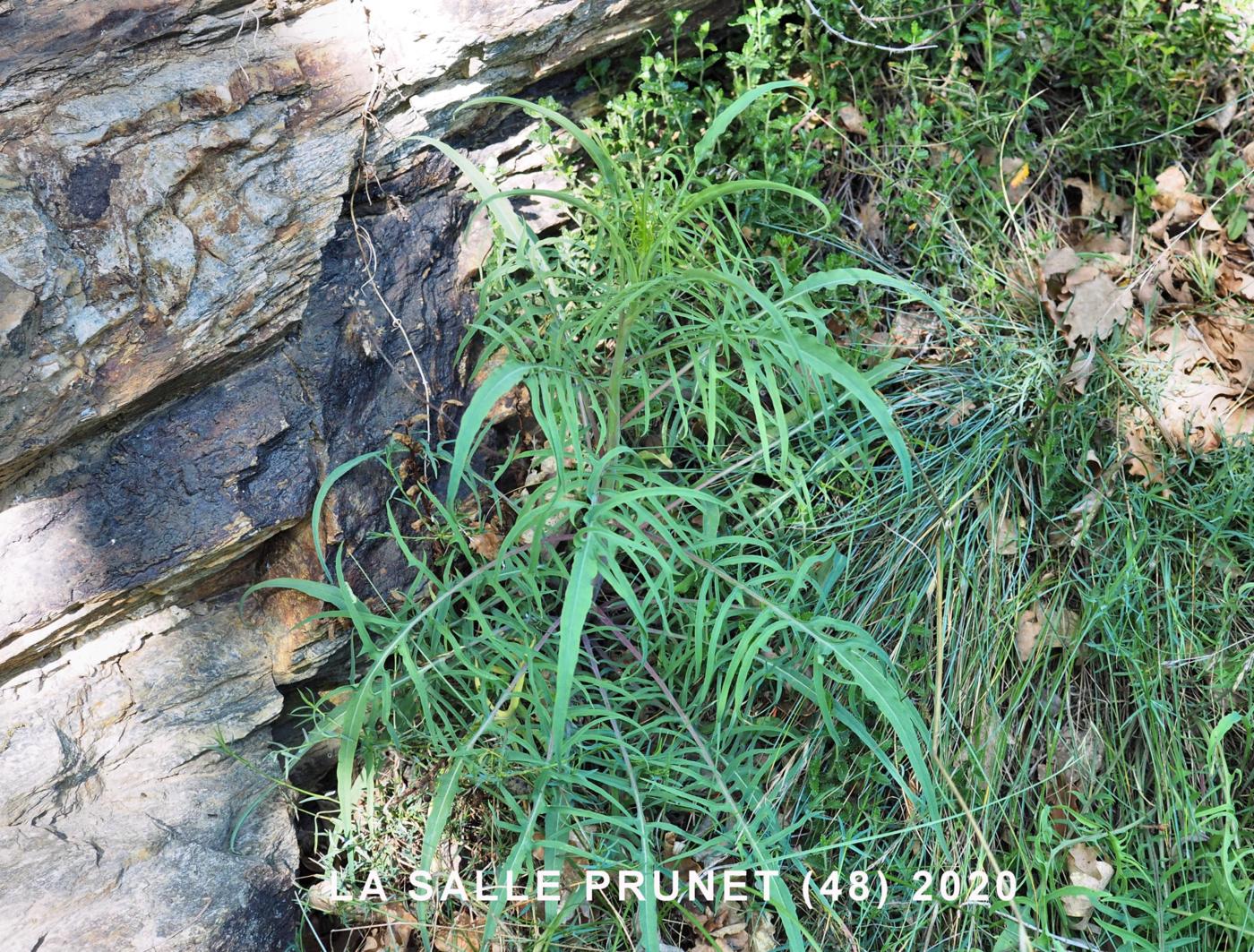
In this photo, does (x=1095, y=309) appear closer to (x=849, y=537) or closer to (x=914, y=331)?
(x=914, y=331)

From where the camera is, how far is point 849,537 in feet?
6.64

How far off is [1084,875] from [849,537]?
730mm

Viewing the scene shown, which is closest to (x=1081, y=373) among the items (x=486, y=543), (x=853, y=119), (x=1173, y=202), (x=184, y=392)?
(x=1173, y=202)

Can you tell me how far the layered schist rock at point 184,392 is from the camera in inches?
68.7

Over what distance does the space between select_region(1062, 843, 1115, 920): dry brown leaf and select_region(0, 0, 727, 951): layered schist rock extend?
4.60ft

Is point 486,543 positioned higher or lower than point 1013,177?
lower

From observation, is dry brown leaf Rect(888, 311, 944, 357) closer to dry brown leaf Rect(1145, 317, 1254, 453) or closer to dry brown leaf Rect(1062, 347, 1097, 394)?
dry brown leaf Rect(1062, 347, 1097, 394)

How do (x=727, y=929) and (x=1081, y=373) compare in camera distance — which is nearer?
(x=727, y=929)

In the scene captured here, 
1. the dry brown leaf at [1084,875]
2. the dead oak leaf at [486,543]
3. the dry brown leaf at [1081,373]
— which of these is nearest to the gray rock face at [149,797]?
the dead oak leaf at [486,543]

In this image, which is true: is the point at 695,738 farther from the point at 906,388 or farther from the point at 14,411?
the point at 14,411

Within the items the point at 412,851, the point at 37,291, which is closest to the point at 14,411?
the point at 37,291

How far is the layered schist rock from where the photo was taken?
5.73 feet

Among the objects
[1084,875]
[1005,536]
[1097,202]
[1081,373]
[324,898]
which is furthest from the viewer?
[1097,202]

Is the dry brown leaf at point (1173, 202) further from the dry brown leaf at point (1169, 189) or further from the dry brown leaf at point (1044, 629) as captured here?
the dry brown leaf at point (1044, 629)
